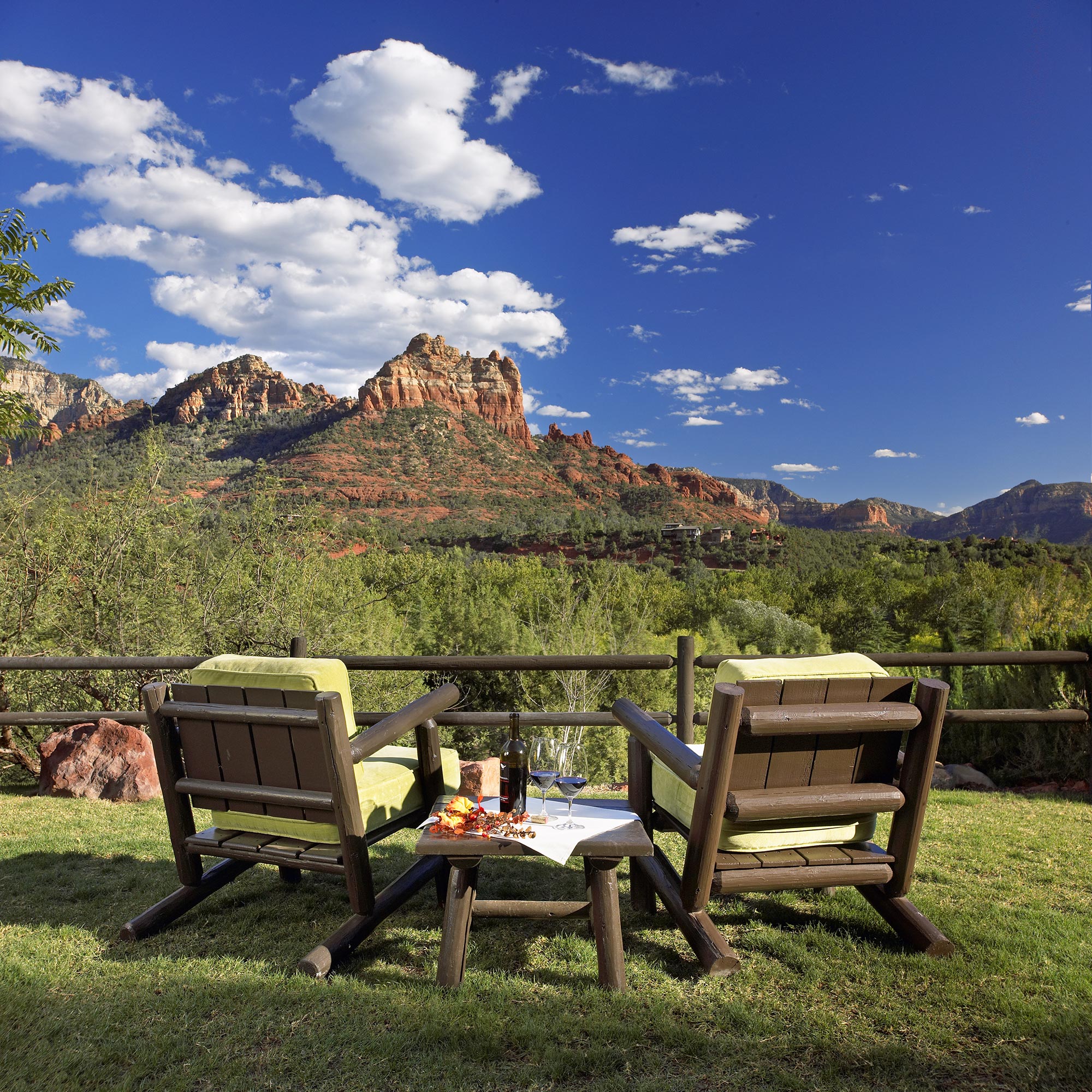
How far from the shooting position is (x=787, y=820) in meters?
2.31

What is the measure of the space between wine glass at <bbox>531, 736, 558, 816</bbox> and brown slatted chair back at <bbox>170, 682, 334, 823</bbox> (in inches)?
27.1

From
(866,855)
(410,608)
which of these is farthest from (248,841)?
(410,608)

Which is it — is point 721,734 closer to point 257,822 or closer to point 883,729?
point 883,729

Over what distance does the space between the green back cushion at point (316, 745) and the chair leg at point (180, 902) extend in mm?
248

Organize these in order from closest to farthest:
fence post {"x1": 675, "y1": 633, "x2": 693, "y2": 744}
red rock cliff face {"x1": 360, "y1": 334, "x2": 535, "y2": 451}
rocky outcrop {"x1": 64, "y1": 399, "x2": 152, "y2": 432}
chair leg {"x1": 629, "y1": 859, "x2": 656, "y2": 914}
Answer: chair leg {"x1": 629, "y1": 859, "x2": 656, "y2": 914}, fence post {"x1": 675, "y1": 633, "x2": 693, "y2": 744}, rocky outcrop {"x1": 64, "y1": 399, "x2": 152, "y2": 432}, red rock cliff face {"x1": 360, "y1": 334, "x2": 535, "y2": 451}

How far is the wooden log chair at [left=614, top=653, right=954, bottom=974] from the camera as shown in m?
2.07

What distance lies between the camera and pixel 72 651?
6469 mm

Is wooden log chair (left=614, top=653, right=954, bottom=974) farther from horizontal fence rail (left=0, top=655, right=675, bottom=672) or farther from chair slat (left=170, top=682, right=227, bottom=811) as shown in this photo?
chair slat (left=170, top=682, right=227, bottom=811)

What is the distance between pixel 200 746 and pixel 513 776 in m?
1.13

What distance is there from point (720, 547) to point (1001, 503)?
77010 mm

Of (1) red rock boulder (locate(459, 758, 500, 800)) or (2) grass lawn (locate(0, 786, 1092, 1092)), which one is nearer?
(2) grass lawn (locate(0, 786, 1092, 1092))

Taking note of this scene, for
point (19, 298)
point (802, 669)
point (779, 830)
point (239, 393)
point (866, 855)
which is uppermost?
point (239, 393)

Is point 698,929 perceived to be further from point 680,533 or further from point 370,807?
point 680,533

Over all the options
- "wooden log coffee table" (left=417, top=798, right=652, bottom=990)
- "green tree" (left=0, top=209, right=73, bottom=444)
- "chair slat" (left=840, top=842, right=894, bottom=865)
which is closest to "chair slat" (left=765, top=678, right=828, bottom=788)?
"chair slat" (left=840, top=842, right=894, bottom=865)
